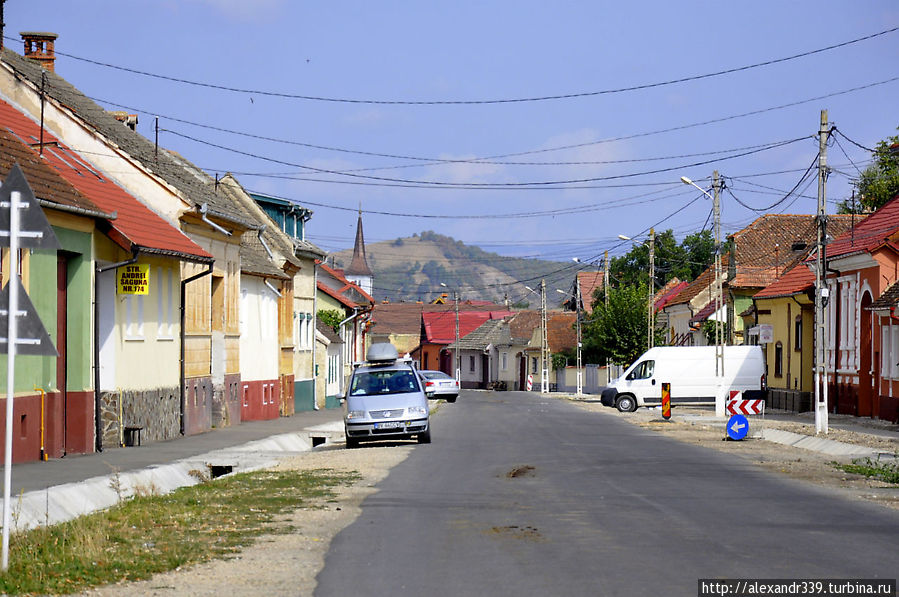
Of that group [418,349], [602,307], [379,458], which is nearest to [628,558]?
[379,458]

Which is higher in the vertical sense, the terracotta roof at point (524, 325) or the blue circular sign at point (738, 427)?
the terracotta roof at point (524, 325)

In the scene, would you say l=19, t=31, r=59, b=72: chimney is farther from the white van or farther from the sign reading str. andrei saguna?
the white van

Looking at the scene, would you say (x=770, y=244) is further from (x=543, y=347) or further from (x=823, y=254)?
(x=823, y=254)

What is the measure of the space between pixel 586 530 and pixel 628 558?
6.18 ft

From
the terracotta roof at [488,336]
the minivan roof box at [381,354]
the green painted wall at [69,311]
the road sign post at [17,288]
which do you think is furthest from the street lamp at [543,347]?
the road sign post at [17,288]

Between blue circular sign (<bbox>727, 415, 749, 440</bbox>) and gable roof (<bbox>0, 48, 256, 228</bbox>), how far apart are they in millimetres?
14406

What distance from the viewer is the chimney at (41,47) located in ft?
114

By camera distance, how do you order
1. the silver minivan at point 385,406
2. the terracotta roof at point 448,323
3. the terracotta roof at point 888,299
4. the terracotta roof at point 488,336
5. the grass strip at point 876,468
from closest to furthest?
the grass strip at point 876,468 < the silver minivan at point 385,406 < the terracotta roof at point 888,299 < the terracotta roof at point 488,336 < the terracotta roof at point 448,323

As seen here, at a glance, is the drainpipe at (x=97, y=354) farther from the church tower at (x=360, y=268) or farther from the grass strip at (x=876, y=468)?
the church tower at (x=360, y=268)

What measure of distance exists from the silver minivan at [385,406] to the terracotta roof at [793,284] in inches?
981

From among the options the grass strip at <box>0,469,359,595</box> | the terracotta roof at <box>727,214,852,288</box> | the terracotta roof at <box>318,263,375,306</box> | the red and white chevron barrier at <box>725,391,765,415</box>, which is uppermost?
the terracotta roof at <box>727,214,852,288</box>

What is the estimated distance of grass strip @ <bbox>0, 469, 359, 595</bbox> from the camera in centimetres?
990

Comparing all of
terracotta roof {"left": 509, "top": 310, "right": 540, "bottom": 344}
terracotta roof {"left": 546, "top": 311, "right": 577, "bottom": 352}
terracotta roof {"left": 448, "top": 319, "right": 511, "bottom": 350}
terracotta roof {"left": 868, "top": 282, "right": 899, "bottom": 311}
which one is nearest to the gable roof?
terracotta roof {"left": 868, "top": 282, "right": 899, "bottom": 311}

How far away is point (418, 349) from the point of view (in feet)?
455
